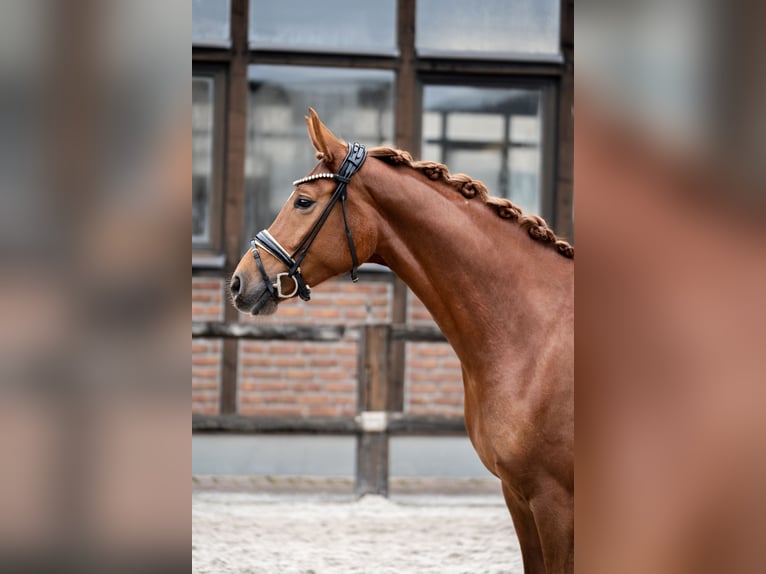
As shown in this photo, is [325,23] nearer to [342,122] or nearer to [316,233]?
[342,122]

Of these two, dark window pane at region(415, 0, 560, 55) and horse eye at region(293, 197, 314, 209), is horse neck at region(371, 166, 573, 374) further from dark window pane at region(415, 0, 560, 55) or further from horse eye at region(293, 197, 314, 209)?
dark window pane at region(415, 0, 560, 55)

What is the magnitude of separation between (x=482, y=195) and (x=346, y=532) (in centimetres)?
276

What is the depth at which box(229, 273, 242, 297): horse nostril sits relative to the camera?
8.20 feet

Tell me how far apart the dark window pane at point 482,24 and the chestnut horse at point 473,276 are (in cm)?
363

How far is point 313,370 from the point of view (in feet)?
18.9

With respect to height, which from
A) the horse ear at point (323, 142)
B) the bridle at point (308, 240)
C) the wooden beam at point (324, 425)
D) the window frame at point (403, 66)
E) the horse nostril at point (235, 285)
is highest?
the window frame at point (403, 66)

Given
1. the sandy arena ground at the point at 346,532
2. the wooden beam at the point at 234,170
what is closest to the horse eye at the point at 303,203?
the sandy arena ground at the point at 346,532

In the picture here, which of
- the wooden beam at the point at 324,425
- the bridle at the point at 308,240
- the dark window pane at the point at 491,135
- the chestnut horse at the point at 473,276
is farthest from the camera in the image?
the dark window pane at the point at 491,135

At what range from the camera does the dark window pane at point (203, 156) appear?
587cm

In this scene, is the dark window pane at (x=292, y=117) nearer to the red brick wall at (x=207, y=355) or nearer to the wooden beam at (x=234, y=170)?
the wooden beam at (x=234, y=170)
